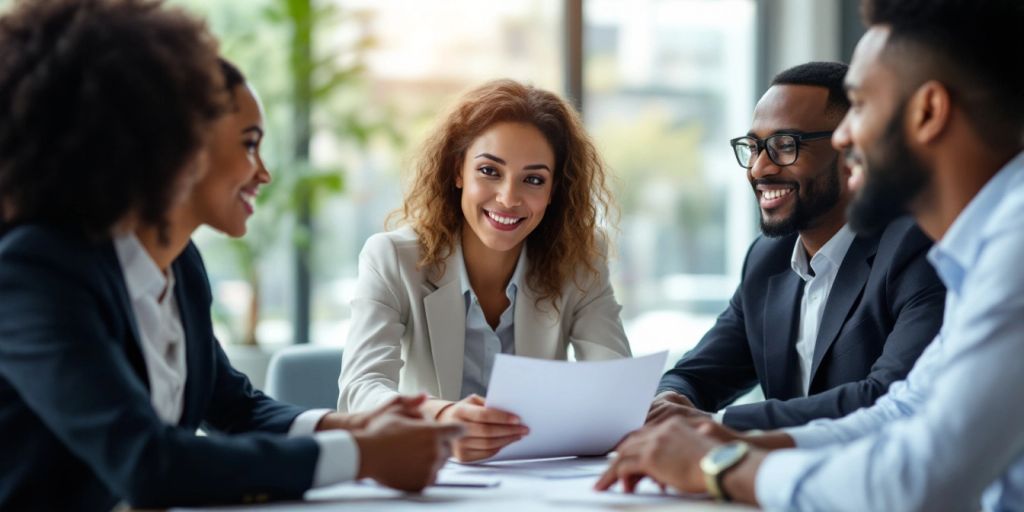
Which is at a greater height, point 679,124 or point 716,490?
point 679,124

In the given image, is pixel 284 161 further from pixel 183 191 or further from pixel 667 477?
pixel 667 477

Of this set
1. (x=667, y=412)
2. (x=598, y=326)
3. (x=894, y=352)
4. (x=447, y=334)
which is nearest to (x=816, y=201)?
(x=894, y=352)

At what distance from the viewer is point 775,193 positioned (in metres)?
2.61

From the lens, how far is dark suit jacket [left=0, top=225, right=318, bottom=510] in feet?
4.73

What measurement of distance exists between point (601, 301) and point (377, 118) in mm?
2144

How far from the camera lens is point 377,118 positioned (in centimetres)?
466

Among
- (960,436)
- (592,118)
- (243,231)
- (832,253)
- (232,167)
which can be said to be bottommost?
(960,436)

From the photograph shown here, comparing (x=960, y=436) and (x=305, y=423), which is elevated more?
(x=960, y=436)

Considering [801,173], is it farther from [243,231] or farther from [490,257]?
[243,231]

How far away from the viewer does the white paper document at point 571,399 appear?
182cm

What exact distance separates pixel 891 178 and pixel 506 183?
116cm

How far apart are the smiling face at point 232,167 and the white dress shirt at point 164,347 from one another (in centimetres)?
13

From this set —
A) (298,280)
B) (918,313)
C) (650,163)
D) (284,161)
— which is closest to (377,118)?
(284,161)

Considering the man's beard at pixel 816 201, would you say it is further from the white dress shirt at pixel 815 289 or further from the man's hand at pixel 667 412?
the man's hand at pixel 667 412
